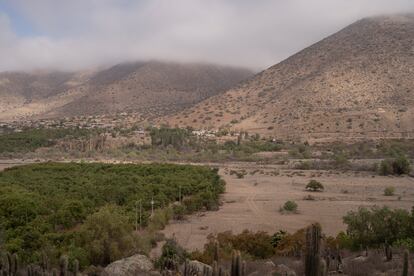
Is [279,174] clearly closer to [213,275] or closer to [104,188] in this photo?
[104,188]

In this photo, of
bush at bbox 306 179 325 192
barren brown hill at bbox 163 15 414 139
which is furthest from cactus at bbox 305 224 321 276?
barren brown hill at bbox 163 15 414 139

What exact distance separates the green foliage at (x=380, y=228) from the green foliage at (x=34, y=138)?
2742 inches

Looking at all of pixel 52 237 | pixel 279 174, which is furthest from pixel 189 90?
pixel 52 237

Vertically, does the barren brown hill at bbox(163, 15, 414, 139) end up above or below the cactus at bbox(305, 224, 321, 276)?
above

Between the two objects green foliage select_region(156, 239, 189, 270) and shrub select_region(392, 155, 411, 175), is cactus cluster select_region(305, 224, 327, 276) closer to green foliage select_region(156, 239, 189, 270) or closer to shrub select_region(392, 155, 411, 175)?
green foliage select_region(156, 239, 189, 270)

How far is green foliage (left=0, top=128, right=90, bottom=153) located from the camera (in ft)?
273

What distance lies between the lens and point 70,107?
464 feet

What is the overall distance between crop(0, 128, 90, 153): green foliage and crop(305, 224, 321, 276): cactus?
76304 mm

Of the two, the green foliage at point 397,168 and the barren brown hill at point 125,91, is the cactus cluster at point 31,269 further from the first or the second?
the barren brown hill at point 125,91

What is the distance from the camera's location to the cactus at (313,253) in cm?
1214

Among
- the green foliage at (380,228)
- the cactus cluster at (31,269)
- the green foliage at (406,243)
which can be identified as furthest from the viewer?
the green foliage at (380,228)

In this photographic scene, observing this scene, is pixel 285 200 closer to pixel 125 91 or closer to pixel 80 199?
pixel 80 199

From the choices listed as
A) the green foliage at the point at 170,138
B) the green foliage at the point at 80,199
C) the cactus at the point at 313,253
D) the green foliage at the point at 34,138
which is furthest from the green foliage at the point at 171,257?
the green foliage at the point at 34,138

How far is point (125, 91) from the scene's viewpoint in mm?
141250
